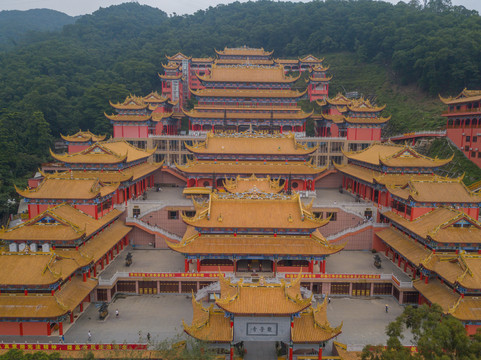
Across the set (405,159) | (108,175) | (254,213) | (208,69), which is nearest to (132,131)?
(108,175)

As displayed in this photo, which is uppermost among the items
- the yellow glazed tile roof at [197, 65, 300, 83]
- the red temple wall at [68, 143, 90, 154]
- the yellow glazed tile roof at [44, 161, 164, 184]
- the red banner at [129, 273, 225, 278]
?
the yellow glazed tile roof at [197, 65, 300, 83]

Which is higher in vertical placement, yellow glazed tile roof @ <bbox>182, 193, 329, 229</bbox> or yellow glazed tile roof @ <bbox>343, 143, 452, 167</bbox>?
yellow glazed tile roof @ <bbox>343, 143, 452, 167</bbox>

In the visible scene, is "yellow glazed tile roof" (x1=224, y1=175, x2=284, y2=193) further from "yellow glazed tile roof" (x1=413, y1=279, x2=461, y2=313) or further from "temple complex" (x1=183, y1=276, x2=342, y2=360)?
"temple complex" (x1=183, y1=276, x2=342, y2=360)

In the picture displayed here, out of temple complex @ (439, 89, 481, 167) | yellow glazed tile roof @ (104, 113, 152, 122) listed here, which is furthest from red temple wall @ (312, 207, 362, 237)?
yellow glazed tile roof @ (104, 113, 152, 122)

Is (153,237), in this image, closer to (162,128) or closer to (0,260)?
(0,260)

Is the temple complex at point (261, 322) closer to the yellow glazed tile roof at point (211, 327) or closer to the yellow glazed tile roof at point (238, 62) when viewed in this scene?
the yellow glazed tile roof at point (211, 327)

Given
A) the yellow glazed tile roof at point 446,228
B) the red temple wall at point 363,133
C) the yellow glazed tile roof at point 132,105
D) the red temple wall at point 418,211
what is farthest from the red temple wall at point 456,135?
the yellow glazed tile roof at point 132,105

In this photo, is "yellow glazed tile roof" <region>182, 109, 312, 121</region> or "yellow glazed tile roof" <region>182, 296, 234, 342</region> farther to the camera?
"yellow glazed tile roof" <region>182, 109, 312, 121</region>
